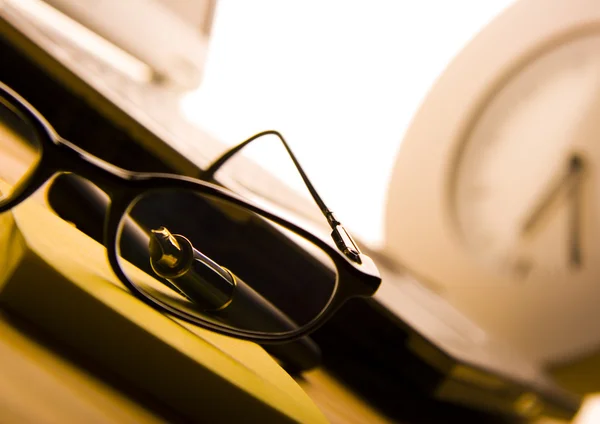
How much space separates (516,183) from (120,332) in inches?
27.1

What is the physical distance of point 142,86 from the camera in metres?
0.47

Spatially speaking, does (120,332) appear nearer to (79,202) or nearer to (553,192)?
(79,202)

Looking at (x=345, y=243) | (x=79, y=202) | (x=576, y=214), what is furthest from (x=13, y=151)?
(x=576, y=214)

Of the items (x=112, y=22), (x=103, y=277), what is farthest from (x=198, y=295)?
(x=112, y=22)

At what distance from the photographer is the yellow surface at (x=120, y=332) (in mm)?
142

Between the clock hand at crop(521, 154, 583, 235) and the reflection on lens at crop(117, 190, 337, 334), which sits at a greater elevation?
the clock hand at crop(521, 154, 583, 235)

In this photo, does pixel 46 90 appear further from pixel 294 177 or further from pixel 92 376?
pixel 294 177

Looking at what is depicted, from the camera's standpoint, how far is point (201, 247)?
0.90 feet

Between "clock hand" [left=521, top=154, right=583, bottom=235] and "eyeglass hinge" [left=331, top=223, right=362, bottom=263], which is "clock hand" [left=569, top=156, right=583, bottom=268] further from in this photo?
"eyeglass hinge" [left=331, top=223, right=362, bottom=263]

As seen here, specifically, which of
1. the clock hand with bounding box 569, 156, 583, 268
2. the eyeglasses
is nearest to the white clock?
the clock hand with bounding box 569, 156, 583, 268

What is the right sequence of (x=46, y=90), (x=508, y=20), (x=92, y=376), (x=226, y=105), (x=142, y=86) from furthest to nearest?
(x=226, y=105) → (x=508, y=20) → (x=142, y=86) → (x=46, y=90) → (x=92, y=376)

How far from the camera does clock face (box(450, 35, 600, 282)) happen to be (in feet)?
2.10

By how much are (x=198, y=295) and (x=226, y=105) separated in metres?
0.57

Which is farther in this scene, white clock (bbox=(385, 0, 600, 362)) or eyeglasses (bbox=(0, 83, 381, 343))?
white clock (bbox=(385, 0, 600, 362))
